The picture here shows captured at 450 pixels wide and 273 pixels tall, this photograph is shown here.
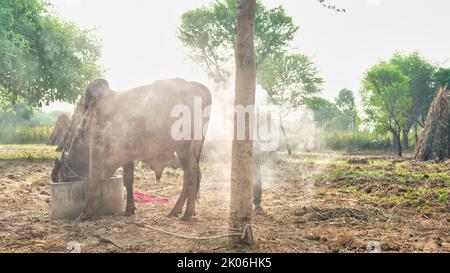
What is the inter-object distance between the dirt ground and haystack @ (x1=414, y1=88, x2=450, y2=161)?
25.1 feet

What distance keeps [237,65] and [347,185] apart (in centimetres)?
665

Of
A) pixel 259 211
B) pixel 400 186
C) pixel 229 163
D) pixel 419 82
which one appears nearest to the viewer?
pixel 259 211

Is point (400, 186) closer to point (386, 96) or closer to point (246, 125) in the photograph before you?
point (246, 125)

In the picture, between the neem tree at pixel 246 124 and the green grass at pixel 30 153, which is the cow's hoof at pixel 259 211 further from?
the green grass at pixel 30 153

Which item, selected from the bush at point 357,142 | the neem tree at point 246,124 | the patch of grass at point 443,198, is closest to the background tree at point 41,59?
the neem tree at point 246,124

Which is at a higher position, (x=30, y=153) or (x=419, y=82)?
(x=419, y=82)

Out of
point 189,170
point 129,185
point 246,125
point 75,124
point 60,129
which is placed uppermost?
point 60,129

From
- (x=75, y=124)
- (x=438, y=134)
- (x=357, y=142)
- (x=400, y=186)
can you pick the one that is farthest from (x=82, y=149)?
(x=357, y=142)

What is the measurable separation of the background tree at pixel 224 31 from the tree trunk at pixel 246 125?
84.9 ft

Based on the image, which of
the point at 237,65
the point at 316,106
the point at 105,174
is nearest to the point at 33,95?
the point at 105,174

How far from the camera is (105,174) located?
695cm

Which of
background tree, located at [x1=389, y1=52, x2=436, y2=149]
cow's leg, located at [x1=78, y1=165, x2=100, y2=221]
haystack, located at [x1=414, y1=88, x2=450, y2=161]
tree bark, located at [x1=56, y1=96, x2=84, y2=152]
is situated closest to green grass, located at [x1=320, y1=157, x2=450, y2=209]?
cow's leg, located at [x1=78, y1=165, x2=100, y2=221]

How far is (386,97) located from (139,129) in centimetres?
2949

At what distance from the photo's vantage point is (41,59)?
1778cm
